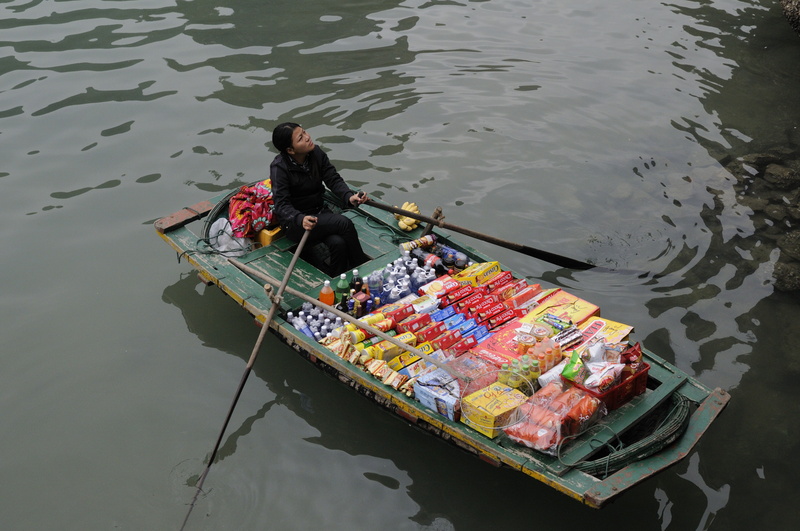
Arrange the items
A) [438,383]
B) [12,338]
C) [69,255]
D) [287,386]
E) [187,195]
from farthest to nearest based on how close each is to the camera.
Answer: [187,195] → [69,255] → [12,338] → [287,386] → [438,383]

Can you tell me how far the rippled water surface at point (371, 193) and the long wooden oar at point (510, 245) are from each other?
199 mm

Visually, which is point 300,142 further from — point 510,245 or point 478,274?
point 510,245

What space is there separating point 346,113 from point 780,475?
6925 millimetres

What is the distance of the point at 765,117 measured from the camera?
34.4 ft

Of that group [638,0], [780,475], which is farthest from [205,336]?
[638,0]

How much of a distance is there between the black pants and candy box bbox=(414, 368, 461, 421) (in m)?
1.88

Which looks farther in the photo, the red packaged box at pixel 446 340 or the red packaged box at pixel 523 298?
the red packaged box at pixel 523 298

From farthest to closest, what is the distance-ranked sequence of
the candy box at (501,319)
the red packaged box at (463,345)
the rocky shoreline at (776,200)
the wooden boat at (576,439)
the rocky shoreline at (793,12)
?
the rocky shoreline at (793,12)
the rocky shoreline at (776,200)
the candy box at (501,319)
the red packaged box at (463,345)
the wooden boat at (576,439)

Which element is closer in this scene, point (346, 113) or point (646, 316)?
point (646, 316)

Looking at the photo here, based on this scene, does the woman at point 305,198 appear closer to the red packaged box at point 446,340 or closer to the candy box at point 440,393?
the red packaged box at point 446,340

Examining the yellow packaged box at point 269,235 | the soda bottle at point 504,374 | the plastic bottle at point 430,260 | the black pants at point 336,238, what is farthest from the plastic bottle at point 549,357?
the yellow packaged box at point 269,235

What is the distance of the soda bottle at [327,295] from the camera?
6.40 m

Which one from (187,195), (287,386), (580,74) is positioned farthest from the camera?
(580,74)

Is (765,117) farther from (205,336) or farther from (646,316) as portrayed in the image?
(205,336)
